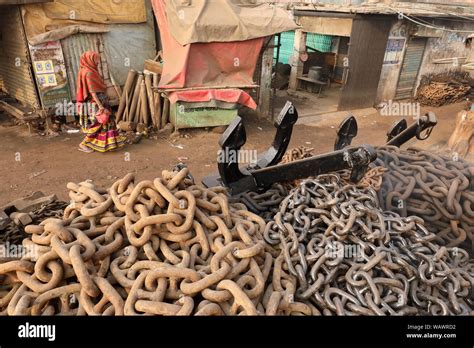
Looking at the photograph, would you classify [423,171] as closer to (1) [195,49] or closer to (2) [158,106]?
→ (1) [195,49]

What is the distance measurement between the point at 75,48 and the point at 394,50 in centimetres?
1036

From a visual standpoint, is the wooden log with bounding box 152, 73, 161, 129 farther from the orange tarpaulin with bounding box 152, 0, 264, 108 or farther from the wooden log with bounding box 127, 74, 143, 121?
the wooden log with bounding box 127, 74, 143, 121

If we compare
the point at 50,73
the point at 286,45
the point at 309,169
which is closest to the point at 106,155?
the point at 50,73

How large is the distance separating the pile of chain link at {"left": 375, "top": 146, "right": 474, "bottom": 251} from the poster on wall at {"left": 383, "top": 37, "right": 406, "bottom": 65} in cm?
1032

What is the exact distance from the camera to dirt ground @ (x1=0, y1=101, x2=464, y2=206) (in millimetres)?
6391

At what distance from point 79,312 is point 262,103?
899 cm

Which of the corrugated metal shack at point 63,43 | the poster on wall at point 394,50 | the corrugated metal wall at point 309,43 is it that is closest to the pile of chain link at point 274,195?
the corrugated metal shack at point 63,43

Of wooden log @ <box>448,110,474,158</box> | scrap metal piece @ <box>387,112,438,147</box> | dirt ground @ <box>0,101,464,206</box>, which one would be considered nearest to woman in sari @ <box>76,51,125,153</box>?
dirt ground @ <box>0,101,464,206</box>

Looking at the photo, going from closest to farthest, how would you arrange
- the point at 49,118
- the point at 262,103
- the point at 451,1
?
the point at 49,118
the point at 262,103
the point at 451,1

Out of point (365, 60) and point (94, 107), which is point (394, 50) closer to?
point (365, 60)

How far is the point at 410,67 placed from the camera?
12.7 m

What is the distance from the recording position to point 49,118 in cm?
848

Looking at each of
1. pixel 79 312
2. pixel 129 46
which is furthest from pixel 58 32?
pixel 79 312

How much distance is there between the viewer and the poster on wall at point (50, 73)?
821 centimetres
